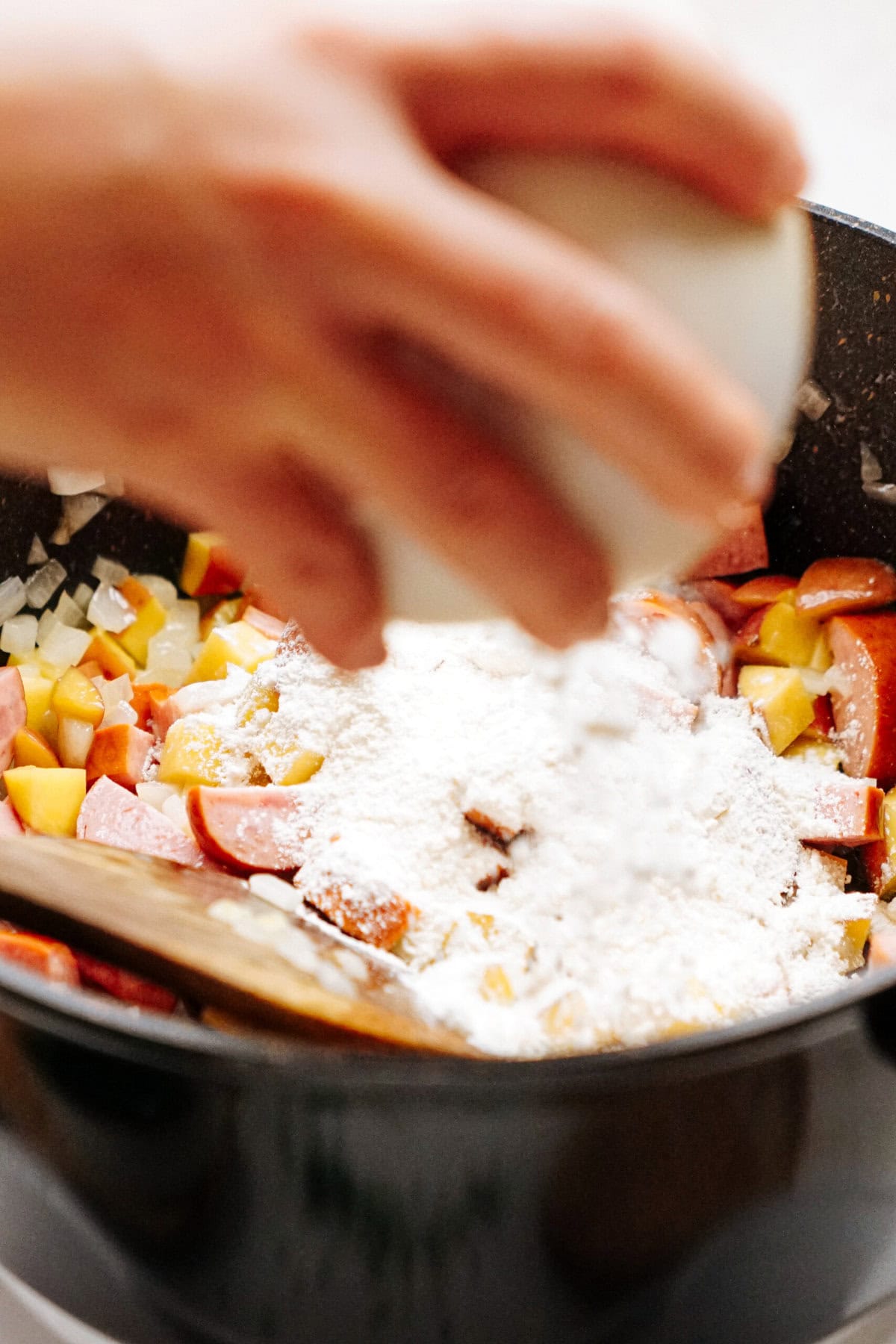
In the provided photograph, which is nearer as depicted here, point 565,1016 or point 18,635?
point 565,1016

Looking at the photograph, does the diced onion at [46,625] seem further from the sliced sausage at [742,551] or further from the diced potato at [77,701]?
the sliced sausage at [742,551]

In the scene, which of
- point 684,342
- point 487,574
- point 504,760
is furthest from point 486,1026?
point 684,342

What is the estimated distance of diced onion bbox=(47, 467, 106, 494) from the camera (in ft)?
4.27

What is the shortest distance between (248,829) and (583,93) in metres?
0.78

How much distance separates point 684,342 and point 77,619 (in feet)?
3.65

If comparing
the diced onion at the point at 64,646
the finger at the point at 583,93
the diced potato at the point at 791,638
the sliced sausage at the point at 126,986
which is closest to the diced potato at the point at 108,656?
the diced onion at the point at 64,646

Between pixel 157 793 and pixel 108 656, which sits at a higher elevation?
pixel 108 656

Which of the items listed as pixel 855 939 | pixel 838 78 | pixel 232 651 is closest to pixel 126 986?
pixel 232 651

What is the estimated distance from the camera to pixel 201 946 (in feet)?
2.43

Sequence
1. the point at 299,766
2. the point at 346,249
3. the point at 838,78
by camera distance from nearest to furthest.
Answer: the point at 346,249, the point at 299,766, the point at 838,78

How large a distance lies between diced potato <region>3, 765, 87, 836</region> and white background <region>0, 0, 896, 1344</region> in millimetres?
1177

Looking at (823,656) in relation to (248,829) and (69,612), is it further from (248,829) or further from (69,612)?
(69,612)

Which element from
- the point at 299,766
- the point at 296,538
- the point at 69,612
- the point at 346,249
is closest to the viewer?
the point at 346,249

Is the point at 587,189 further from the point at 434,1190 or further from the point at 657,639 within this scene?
the point at 657,639
